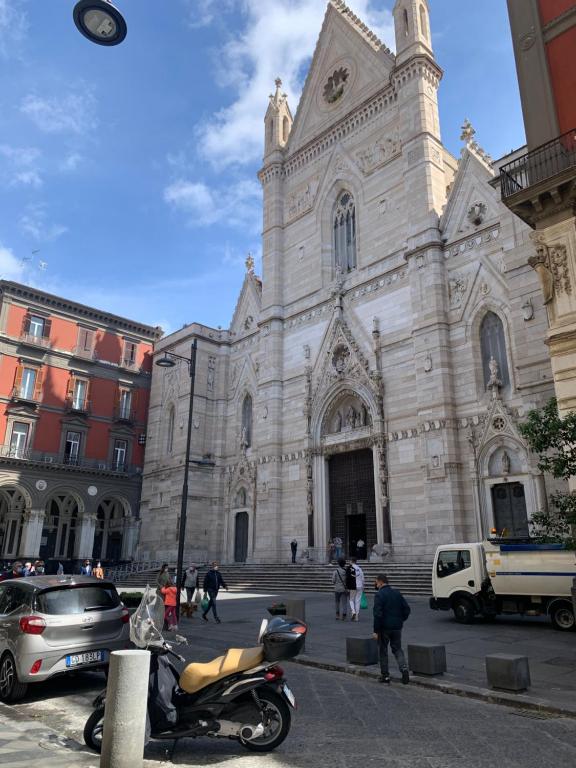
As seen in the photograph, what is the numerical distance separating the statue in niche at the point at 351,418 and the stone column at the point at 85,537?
18.4 meters

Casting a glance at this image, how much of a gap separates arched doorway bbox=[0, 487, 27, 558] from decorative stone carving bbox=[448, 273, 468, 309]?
26.7 m

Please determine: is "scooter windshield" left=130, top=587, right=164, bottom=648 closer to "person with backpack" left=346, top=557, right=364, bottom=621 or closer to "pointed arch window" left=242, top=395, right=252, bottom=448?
"person with backpack" left=346, top=557, right=364, bottom=621

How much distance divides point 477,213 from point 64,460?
27.8m

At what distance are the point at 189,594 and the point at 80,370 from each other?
952 inches

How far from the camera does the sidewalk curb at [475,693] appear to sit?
667 cm

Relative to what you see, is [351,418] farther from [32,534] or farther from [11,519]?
[11,519]

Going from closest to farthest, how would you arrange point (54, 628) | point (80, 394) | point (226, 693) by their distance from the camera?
point (226, 693) → point (54, 628) → point (80, 394)

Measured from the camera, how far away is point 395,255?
27516 millimetres

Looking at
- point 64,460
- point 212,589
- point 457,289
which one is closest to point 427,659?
point 212,589

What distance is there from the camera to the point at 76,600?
8.22 meters

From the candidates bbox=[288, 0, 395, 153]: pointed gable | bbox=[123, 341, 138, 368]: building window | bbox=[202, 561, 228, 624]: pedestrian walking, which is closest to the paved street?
bbox=[202, 561, 228, 624]: pedestrian walking

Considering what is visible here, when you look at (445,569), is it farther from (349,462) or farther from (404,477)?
(349,462)

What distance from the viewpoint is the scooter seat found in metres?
5.41

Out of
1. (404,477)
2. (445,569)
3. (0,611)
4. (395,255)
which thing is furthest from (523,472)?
(0,611)
